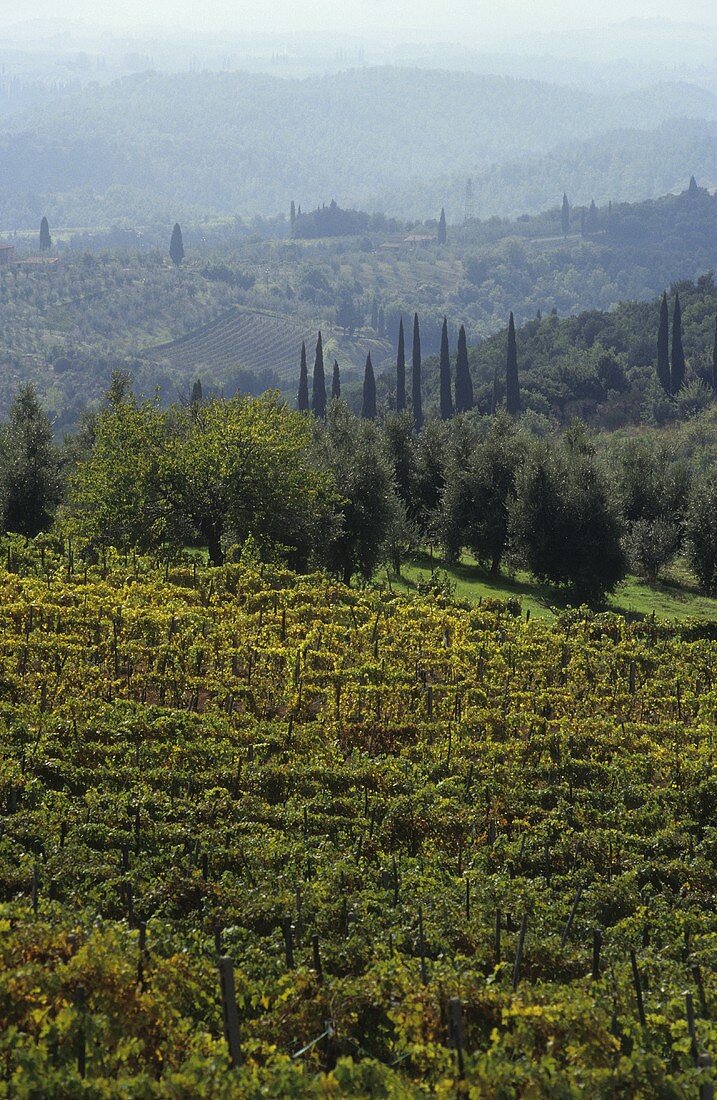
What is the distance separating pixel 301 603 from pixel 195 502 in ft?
44.3

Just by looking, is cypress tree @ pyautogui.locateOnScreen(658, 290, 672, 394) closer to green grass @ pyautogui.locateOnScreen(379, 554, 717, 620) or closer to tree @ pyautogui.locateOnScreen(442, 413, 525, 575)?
green grass @ pyautogui.locateOnScreen(379, 554, 717, 620)

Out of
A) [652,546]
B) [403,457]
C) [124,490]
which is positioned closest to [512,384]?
[403,457]

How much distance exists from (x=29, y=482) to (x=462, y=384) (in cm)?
9462

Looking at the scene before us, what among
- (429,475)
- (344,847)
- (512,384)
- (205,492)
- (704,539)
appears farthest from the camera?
(512,384)

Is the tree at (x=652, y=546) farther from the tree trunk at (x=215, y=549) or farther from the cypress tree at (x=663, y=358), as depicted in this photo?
the cypress tree at (x=663, y=358)

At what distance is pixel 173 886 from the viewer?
702 inches

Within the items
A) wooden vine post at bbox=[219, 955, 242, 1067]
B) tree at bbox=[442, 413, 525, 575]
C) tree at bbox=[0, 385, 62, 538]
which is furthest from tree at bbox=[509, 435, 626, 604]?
wooden vine post at bbox=[219, 955, 242, 1067]

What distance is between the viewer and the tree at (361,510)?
176 feet

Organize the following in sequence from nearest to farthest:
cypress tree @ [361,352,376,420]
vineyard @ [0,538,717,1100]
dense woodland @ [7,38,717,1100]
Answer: vineyard @ [0,538,717,1100]
dense woodland @ [7,38,717,1100]
cypress tree @ [361,352,376,420]

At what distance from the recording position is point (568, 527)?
5572 cm

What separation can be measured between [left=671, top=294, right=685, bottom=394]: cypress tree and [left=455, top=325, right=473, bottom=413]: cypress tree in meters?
23.2

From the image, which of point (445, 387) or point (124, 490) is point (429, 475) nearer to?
point (124, 490)

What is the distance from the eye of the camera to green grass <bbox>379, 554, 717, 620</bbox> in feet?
177

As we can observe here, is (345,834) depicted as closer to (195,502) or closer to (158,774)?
(158,774)
